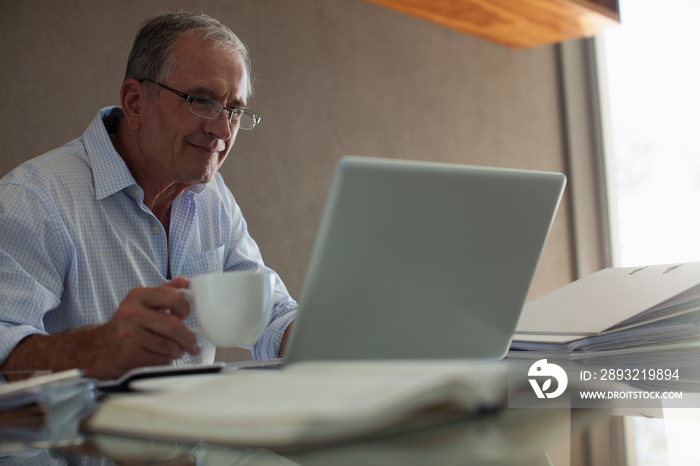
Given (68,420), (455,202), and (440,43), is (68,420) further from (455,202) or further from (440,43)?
(440,43)

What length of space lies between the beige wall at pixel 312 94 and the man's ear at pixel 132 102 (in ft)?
1.48

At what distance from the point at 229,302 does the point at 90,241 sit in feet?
2.36

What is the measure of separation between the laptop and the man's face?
957 mm

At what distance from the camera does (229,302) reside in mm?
704

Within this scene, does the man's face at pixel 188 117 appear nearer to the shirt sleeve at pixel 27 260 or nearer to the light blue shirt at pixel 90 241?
the light blue shirt at pixel 90 241

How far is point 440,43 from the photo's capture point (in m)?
3.00

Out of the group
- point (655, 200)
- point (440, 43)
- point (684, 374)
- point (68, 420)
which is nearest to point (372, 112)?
point (440, 43)

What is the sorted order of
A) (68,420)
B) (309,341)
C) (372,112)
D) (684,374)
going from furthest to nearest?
(372,112)
(684,374)
(309,341)
(68,420)

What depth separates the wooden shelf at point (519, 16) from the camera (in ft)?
8.80

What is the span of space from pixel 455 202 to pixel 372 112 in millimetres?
2119

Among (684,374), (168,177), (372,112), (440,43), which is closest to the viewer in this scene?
(684,374)

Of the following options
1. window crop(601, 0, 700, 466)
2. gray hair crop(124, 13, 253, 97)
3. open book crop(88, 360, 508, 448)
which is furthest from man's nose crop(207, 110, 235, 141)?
window crop(601, 0, 700, 466)

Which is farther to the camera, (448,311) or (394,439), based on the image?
(448,311)

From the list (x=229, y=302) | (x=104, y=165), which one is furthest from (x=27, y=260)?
(x=229, y=302)
